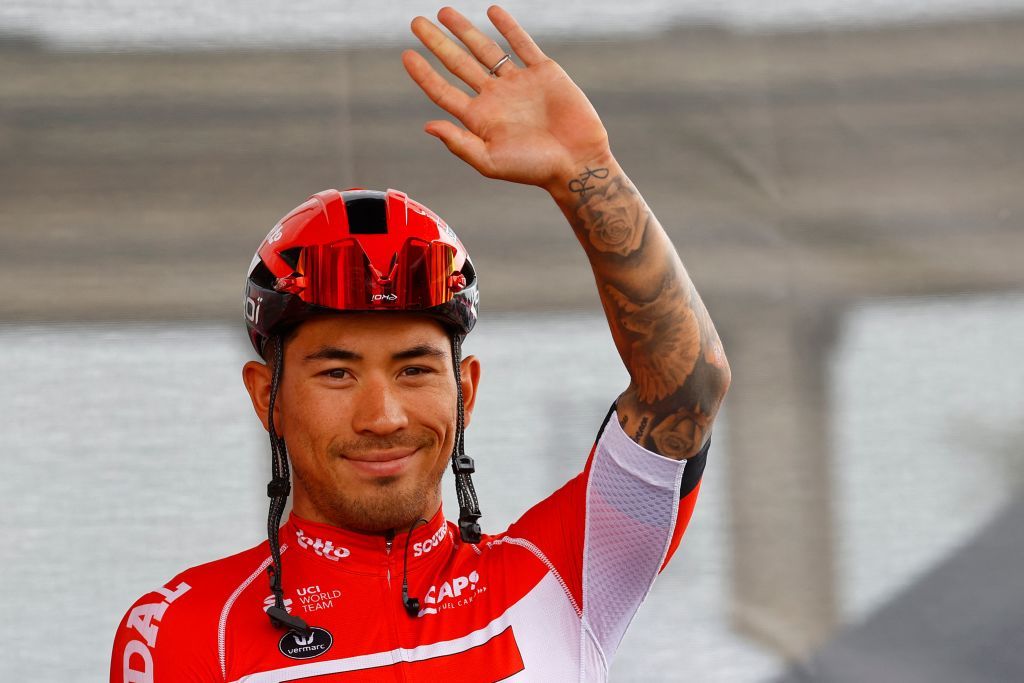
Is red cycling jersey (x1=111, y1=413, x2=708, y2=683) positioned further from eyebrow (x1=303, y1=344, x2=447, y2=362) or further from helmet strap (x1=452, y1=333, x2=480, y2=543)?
eyebrow (x1=303, y1=344, x2=447, y2=362)

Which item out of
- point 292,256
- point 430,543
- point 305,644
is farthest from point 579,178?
point 305,644

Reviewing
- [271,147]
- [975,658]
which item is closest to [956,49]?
[975,658]

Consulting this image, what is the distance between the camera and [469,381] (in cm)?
202

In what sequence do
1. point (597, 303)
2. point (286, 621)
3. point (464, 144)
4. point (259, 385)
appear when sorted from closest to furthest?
point (464, 144)
point (286, 621)
point (259, 385)
point (597, 303)

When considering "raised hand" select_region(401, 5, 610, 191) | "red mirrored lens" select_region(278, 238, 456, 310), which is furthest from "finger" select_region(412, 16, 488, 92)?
"red mirrored lens" select_region(278, 238, 456, 310)

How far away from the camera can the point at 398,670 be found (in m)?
1.72

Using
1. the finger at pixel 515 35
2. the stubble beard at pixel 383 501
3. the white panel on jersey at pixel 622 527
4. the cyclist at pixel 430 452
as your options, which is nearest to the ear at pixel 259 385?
the cyclist at pixel 430 452

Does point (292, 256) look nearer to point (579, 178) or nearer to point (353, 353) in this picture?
point (353, 353)

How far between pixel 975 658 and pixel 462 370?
4.11 feet

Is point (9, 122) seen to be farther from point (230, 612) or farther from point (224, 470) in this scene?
point (230, 612)

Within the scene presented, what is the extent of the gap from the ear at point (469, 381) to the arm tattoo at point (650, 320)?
34 centimetres

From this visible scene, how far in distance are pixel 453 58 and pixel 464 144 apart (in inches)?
5.0

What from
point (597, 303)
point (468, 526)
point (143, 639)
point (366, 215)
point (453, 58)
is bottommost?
point (143, 639)

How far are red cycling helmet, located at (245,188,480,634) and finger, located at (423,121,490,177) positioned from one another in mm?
308
